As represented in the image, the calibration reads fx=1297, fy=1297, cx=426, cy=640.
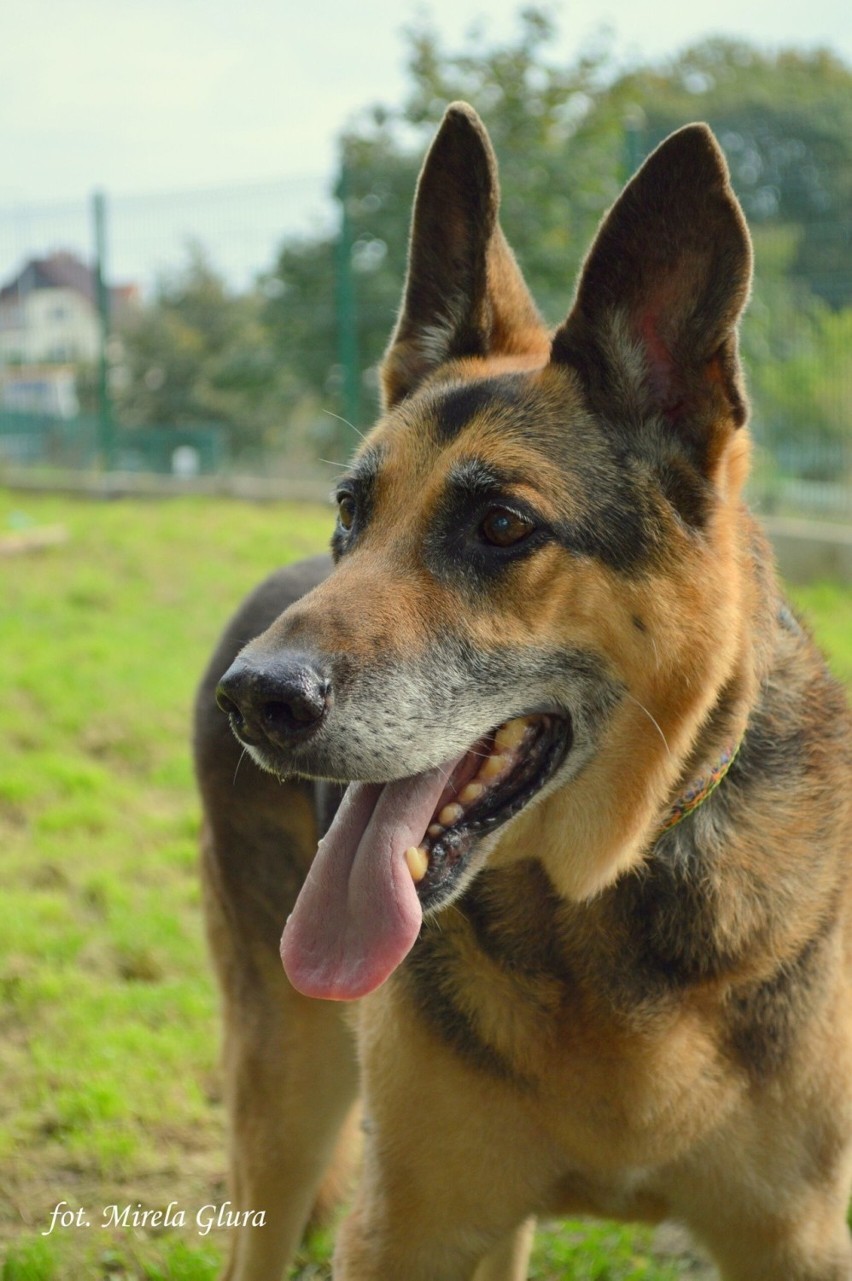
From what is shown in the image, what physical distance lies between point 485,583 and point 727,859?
29.7 inches

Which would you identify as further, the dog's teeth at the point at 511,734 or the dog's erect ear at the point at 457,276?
the dog's erect ear at the point at 457,276

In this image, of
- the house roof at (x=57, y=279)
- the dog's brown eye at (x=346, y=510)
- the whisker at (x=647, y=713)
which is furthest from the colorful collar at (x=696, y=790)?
the house roof at (x=57, y=279)

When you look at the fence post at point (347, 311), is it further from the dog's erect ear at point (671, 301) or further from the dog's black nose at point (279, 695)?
the dog's black nose at point (279, 695)

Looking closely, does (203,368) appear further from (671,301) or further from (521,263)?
(671,301)

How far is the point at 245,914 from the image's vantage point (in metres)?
3.38

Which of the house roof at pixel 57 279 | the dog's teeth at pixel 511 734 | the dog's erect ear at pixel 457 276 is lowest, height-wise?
the house roof at pixel 57 279

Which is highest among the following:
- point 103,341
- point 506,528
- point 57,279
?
point 506,528

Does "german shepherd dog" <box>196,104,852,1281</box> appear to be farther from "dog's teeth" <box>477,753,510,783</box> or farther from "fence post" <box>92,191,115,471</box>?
A: "fence post" <box>92,191,115,471</box>

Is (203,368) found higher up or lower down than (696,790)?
lower down

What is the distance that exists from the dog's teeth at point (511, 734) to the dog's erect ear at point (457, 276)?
1.01 meters

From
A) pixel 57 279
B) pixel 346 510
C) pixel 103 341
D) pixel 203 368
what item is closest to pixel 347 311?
pixel 103 341

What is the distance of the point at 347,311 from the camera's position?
13.9 metres

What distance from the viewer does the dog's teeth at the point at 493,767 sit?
249cm

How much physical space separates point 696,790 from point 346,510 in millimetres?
939
